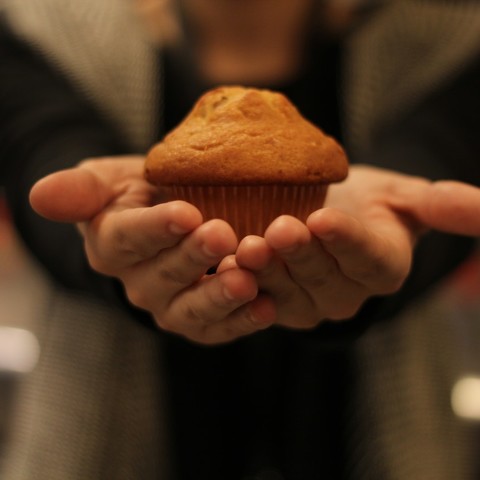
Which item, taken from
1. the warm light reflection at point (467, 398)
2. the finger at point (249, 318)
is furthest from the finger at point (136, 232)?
the warm light reflection at point (467, 398)

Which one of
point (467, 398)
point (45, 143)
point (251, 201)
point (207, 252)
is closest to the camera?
point (207, 252)

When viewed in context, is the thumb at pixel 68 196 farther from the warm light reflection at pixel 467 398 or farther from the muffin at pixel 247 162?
the warm light reflection at pixel 467 398

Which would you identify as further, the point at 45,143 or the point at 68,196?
the point at 45,143

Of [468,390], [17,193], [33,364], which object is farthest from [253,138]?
[468,390]

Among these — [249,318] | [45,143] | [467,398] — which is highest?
[249,318]

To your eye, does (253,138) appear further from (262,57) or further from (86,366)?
(86,366)

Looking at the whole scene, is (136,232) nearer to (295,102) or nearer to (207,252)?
(207,252)

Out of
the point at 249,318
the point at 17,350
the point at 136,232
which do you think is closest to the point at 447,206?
the point at 249,318
